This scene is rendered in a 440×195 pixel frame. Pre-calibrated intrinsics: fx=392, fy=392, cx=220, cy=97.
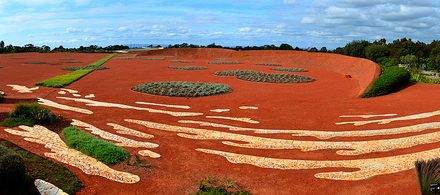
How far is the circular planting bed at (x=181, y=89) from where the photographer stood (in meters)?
26.0

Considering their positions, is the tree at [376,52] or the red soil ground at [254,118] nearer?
the red soil ground at [254,118]

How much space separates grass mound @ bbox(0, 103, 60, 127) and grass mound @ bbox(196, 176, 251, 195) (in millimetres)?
8570

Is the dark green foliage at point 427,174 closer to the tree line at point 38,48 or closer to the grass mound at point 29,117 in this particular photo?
the grass mound at point 29,117

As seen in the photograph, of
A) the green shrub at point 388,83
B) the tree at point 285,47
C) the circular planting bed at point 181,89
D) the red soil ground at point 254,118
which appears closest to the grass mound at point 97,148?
the red soil ground at point 254,118

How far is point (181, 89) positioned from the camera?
27.5 m

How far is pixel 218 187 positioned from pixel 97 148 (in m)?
4.70

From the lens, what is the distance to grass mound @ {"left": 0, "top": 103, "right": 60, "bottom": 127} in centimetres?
1556

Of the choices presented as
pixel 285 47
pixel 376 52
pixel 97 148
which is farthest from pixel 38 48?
pixel 97 148

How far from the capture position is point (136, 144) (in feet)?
46.1

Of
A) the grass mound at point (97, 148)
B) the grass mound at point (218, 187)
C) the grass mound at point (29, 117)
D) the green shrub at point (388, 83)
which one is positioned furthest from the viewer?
the green shrub at point (388, 83)

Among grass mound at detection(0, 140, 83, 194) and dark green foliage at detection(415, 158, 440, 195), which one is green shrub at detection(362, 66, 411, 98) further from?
grass mound at detection(0, 140, 83, 194)

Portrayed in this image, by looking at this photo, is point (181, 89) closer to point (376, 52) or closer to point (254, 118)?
point (254, 118)

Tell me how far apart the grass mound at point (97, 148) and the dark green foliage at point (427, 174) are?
831cm

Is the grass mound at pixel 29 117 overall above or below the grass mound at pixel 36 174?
above
